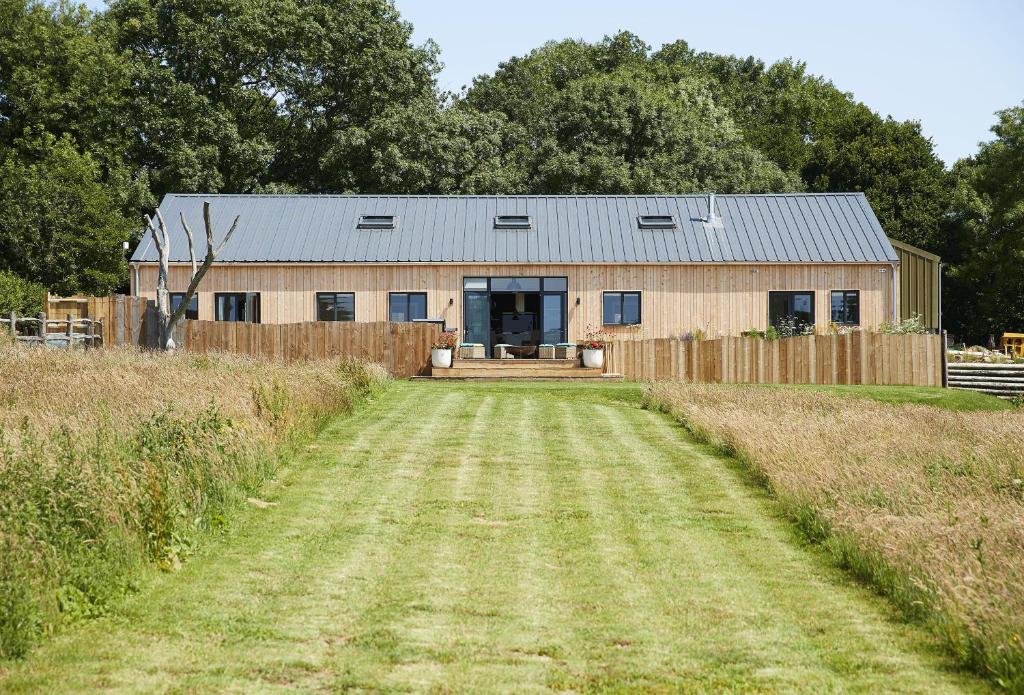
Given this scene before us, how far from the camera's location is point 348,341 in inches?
1097

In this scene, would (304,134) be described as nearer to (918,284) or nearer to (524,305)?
(524,305)

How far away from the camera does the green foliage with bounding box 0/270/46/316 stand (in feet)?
97.7

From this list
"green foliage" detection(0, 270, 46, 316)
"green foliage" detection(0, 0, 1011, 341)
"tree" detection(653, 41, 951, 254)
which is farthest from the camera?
"tree" detection(653, 41, 951, 254)

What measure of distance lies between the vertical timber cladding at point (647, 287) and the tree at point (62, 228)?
6.84m

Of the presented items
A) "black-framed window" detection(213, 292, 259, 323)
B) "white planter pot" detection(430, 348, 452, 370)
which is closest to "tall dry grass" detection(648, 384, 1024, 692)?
"white planter pot" detection(430, 348, 452, 370)

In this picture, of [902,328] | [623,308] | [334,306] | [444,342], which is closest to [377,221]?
[334,306]

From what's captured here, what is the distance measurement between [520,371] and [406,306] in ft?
17.5

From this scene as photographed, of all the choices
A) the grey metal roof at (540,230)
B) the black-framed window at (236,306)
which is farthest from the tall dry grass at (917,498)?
the black-framed window at (236,306)

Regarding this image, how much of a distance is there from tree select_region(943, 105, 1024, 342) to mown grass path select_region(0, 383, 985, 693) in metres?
38.2

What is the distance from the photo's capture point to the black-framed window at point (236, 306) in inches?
1270

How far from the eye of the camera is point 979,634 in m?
6.14

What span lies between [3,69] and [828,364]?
30.9 m

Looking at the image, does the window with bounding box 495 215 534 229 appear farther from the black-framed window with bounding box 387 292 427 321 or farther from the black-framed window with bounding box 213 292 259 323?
the black-framed window with bounding box 213 292 259 323

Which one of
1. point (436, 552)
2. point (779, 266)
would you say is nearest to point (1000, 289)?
point (779, 266)
